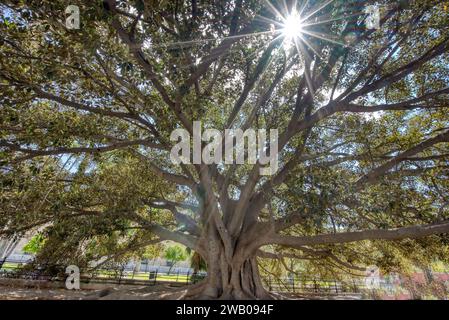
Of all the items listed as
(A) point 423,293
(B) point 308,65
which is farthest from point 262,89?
(A) point 423,293

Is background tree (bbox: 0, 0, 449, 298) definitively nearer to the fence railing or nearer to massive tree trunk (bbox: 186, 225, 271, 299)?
massive tree trunk (bbox: 186, 225, 271, 299)

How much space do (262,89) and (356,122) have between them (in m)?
2.58

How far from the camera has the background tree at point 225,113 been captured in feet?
12.5

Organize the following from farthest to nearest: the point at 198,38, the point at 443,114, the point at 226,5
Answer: the point at 443,114
the point at 226,5
the point at 198,38

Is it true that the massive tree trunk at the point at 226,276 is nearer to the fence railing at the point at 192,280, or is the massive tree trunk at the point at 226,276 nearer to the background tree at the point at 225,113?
the background tree at the point at 225,113

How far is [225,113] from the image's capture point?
23.2ft

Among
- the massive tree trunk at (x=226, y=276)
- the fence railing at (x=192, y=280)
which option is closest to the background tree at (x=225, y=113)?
the massive tree trunk at (x=226, y=276)

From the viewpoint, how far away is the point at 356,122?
6523mm

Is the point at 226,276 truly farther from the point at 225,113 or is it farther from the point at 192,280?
the point at 192,280

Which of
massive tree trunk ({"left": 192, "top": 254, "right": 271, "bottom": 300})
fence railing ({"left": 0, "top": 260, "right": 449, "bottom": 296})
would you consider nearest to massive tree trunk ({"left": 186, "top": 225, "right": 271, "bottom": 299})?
massive tree trunk ({"left": 192, "top": 254, "right": 271, "bottom": 300})

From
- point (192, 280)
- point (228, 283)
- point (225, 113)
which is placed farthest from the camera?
point (192, 280)

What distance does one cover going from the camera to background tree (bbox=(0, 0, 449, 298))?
150 inches

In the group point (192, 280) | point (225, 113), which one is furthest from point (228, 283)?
point (192, 280)
